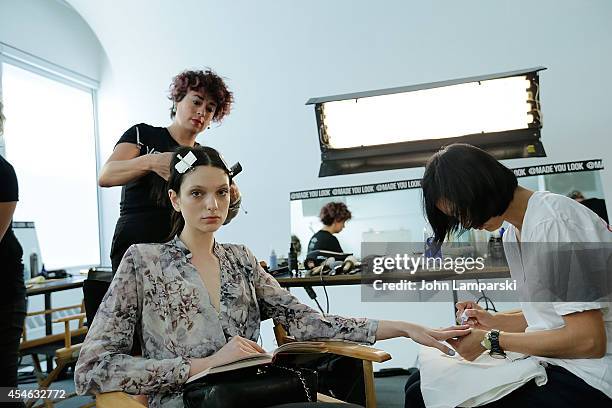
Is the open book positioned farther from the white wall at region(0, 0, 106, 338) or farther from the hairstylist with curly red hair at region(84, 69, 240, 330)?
the white wall at region(0, 0, 106, 338)

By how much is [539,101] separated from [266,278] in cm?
222

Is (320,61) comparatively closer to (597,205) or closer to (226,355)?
(597,205)

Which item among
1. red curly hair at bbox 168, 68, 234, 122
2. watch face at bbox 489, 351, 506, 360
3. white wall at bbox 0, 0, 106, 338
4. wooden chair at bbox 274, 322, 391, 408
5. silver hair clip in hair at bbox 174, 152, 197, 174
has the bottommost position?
watch face at bbox 489, 351, 506, 360

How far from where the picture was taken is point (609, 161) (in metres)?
2.88

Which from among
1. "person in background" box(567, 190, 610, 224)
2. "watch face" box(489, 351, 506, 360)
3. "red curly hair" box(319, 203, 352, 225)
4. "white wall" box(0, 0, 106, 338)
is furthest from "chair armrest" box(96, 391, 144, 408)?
"white wall" box(0, 0, 106, 338)

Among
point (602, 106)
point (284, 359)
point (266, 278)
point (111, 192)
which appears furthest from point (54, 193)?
point (602, 106)

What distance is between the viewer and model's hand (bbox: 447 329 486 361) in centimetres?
123

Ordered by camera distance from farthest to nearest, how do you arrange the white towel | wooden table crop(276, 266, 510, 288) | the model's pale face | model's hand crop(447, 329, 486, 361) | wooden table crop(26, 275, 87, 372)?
1. wooden table crop(26, 275, 87, 372)
2. wooden table crop(276, 266, 510, 288)
3. the model's pale face
4. model's hand crop(447, 329, 486, 361)
5. the white towel

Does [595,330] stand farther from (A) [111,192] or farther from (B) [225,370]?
(A) [111,192]

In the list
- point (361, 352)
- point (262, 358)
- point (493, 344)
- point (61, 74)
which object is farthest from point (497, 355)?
point (61, 74)

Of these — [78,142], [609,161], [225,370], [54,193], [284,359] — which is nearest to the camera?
[225,370]

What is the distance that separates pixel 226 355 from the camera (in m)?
1.10

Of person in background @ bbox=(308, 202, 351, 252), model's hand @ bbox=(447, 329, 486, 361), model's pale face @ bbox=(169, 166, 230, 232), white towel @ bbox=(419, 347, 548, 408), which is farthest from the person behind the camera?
person in background @ bbox=(308, 202, 351, 252)

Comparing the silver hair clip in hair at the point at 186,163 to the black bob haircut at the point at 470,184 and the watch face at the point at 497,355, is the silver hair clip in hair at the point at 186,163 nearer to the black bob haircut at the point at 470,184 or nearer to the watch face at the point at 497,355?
the black bob haircut at the point at 470,184
